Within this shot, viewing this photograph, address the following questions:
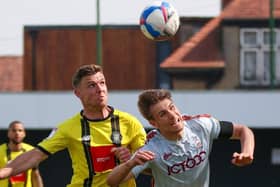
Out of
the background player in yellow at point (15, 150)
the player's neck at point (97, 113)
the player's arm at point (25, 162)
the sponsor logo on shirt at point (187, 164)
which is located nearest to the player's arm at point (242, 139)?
the sponsor logo on shirt at point (187, 164)

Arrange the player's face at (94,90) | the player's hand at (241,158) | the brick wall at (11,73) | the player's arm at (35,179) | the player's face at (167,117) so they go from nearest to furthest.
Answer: the player's hand at (241,158)
the player's face at (167,117)
the player's face at (94,90)
the player's arm at (35,179)
the brick wall at (11,73)

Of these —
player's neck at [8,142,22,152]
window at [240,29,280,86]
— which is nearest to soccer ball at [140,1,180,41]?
player's neck at [8,142,22,152]

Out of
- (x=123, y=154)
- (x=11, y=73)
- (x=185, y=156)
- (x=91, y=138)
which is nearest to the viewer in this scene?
(x=185, y=156)

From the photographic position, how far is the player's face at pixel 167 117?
17.4ft

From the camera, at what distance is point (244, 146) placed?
17.0 feet

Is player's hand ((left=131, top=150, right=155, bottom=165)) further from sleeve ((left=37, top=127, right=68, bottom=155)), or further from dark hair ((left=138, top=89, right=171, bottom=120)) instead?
sleeve ((left=37, top=127, right=68, bottom=155))

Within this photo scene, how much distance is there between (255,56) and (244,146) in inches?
727

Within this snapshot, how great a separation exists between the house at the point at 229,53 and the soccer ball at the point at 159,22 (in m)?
12.6

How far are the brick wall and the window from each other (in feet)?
16.9

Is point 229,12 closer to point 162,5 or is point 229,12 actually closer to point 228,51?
point 228,51

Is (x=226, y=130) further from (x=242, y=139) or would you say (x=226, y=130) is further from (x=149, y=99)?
(x=149, y=99)

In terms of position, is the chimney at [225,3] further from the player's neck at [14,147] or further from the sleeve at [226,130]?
the sleeve at [226,130]

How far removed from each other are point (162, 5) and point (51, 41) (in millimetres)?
14061

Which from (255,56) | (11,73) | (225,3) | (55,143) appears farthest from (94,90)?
(225,3)
